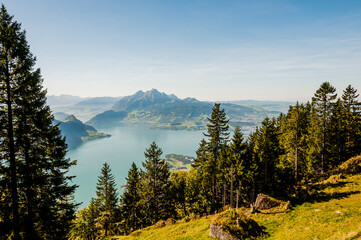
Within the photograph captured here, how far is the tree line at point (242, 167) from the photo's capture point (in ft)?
91.1

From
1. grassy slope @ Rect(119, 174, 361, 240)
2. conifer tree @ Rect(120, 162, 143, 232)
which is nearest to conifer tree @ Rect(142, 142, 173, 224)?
conifer tree @ Rect(120, 162, 143, 232)

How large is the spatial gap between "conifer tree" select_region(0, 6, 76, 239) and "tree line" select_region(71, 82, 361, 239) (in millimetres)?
13927

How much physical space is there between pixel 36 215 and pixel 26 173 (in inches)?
132

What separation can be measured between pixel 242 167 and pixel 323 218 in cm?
1167

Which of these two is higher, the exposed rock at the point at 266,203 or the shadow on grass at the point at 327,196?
the shadow on grass at the point at 327,196

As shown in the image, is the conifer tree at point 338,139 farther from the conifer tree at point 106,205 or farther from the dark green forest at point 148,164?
the conifer tree at point 106,205

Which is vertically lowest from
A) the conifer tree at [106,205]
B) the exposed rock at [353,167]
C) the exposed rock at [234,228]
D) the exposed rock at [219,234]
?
A: the conifer tree at [106,205]

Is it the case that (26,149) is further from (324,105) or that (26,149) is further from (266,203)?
(324,105)

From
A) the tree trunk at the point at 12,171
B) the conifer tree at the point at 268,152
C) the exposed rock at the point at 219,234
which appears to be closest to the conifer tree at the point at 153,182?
the conifer tree at the point at 268,152

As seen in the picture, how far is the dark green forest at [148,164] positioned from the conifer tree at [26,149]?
52 mm

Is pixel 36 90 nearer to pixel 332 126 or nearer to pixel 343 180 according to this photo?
pixel 343 180

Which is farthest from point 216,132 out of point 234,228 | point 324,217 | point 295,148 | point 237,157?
point 324,217

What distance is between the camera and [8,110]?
10703mm

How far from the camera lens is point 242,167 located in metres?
26.2
